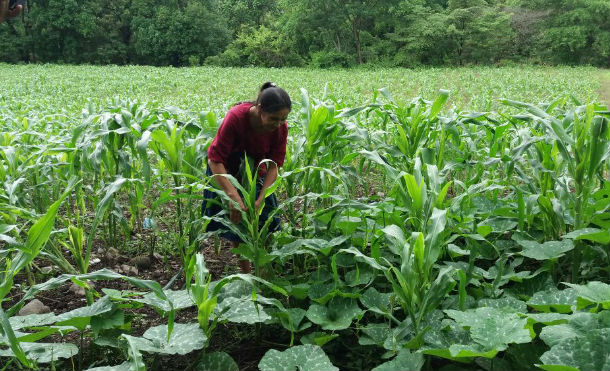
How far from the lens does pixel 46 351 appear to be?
1775 millimetres

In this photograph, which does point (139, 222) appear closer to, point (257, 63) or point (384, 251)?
point (384, 251)

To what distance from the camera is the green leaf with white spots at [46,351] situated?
174cm

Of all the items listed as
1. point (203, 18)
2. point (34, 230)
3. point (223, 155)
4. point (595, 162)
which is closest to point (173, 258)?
point (223, 155)

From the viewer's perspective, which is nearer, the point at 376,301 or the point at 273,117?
the point at 376,301

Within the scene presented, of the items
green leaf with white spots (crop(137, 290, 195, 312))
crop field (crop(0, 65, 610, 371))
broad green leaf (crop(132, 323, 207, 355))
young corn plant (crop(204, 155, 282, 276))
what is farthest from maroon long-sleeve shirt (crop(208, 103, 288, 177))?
Result: broad green leaf (crop(132, 323, 207, 355))

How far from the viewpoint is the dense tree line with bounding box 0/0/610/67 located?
1248 inches

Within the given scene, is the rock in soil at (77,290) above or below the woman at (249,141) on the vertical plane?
below

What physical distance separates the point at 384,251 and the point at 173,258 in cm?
152

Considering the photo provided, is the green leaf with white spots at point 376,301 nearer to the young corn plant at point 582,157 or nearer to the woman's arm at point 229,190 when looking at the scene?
the woman's arm at point 229,190

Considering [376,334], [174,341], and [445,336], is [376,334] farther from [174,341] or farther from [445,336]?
[174,341]

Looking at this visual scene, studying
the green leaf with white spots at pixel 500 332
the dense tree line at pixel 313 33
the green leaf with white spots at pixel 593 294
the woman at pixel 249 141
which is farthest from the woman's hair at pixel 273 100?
the dense tree line at pixel 313 33

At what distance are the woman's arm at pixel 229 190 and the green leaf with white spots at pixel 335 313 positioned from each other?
62cm

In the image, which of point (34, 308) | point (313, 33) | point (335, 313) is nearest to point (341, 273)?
point (335, 313)

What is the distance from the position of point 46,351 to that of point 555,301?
1.97 m
